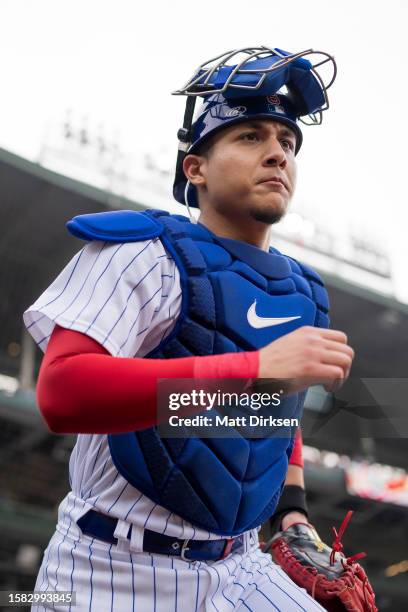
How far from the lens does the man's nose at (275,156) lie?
6.42ft

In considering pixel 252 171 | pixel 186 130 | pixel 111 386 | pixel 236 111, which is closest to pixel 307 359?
pixel 111 386

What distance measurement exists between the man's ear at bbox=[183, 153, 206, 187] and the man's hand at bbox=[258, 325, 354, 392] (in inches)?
39.6

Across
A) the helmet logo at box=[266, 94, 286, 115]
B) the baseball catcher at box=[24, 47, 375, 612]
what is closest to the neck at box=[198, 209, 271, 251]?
the baseball catcher at box=[24, 47, 375, 612]

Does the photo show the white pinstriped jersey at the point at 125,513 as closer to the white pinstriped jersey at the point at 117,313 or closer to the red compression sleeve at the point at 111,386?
the white pinstriped jersey at the point at 117,313

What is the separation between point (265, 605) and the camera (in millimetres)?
1732

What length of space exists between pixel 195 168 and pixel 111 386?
1086 millimetres

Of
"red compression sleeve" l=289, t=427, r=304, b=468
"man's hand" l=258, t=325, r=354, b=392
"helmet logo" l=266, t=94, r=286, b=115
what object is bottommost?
"red compression sleeve" l=289, t=427, r=304, b=468

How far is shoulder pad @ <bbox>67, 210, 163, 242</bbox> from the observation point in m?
1.70

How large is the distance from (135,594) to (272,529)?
77 centimetres

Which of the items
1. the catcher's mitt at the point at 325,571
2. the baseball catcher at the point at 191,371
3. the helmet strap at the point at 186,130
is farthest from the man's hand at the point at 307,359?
the helmet strap at the point at 186,130

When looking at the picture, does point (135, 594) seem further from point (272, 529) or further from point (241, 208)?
point (241, 208)

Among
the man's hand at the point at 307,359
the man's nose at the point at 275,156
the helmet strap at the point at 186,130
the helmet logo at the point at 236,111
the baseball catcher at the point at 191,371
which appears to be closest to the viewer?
the man's hand at the point at 307,359

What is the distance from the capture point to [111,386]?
137 cm

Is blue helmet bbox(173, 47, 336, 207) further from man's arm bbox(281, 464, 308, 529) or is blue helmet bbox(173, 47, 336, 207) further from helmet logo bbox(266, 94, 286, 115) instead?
man's arm bbox(281, 464, 308, 529)
